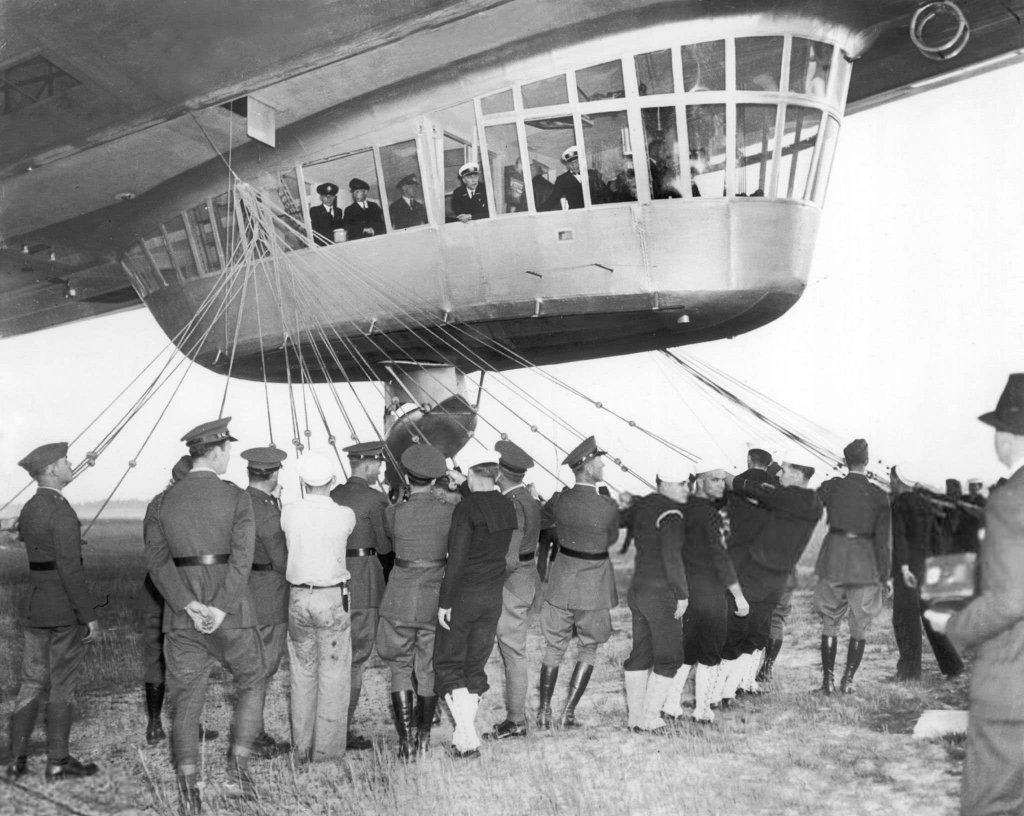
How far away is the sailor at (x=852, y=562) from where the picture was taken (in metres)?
7.32

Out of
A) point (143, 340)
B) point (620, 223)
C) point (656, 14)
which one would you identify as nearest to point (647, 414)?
point (620, 223)

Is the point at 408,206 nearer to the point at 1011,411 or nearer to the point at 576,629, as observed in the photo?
the point at 576,629

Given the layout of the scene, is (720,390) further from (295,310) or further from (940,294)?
(295,310)

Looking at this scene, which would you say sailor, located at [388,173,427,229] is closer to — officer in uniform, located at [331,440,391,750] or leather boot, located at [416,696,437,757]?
officer in uniform, located at [331,440,391,750]

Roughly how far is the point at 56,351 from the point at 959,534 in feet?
35.5

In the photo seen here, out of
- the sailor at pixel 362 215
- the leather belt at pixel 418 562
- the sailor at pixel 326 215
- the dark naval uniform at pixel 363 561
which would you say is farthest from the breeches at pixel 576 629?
the sailor at pixel 326 215

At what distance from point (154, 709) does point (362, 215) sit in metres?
5.50

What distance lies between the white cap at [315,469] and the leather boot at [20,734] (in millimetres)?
2291

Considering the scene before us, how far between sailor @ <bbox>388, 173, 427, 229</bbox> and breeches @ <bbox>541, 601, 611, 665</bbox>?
4609mm

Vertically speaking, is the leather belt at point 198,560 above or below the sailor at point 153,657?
above

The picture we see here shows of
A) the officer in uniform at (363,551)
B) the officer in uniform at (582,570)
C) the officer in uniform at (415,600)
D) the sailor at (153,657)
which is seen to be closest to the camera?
the officer in uniform at (415,600)

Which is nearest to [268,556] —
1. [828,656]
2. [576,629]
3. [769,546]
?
[576,629]

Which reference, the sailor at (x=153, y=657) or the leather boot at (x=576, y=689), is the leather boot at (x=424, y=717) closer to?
the leather boot at (x=576, y=689)

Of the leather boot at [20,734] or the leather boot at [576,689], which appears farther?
the leather boot at [576,689]
